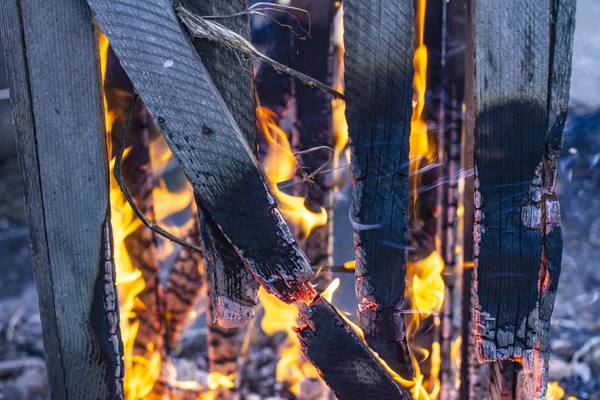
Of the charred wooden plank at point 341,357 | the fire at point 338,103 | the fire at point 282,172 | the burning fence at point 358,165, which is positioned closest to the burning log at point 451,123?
the burning fence at point 358,165

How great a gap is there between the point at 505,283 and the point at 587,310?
8.57ft

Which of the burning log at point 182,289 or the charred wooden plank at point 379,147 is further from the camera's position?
the burning log at point 182,289

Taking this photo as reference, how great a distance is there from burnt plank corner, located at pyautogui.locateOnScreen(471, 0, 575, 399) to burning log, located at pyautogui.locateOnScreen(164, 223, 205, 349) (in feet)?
4.27

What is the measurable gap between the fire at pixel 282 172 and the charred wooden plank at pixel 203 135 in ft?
1.89

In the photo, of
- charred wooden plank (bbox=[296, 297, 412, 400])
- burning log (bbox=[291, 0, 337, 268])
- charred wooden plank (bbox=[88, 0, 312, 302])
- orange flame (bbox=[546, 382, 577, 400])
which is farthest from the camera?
orange flame (bbox=[546, 382, 577, 400])

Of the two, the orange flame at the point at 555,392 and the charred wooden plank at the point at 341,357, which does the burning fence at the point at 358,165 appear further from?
the orange flame at the point at 555,392

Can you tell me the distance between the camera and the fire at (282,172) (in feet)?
6.44

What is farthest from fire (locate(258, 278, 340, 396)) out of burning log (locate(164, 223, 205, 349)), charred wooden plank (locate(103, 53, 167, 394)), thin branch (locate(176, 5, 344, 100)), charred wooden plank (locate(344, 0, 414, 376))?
thin branch (locate(176, 5, 344, 100))

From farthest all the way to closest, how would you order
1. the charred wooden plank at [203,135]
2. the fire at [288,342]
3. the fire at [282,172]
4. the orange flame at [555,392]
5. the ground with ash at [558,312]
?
the ground with ash at [558,312] → the orange flame at [555,392] → the fire at [288,342] → the fire at [282,172] → the charred wooden plank at [203,135]

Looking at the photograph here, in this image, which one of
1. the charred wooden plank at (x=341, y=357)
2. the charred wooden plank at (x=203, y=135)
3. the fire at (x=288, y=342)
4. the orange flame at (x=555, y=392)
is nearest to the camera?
the charred wooden plank at (x=203, y=135)

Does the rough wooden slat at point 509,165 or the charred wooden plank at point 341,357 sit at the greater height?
the rough wooden slat at point 509,165

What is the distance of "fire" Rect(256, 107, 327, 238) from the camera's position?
1964 millimetres

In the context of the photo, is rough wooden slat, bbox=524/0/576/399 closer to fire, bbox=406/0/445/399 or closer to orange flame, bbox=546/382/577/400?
fire, bbox=406/0/445/399

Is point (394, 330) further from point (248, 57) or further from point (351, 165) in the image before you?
point (248, 57)
